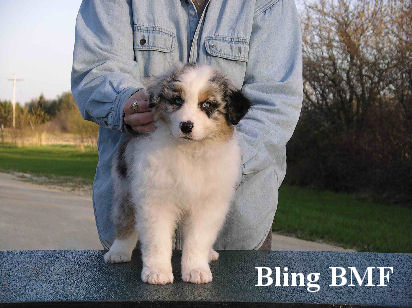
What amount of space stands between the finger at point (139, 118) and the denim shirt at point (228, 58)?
1.87 ft

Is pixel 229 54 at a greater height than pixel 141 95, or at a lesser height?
greater

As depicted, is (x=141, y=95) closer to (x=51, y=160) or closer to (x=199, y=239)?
(x=199, y=239)

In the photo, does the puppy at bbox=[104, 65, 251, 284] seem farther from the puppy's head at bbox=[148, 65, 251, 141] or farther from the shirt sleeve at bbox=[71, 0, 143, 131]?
the shirt sleeve at bbox=[71, 0, 143, 131]

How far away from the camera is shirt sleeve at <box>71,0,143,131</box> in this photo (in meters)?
2.98

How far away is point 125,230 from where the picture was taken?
10.4ft

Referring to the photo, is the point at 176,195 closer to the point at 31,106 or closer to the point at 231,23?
the point at 231,23

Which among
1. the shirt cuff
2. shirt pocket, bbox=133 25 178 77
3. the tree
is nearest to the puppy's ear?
the shirt cuff

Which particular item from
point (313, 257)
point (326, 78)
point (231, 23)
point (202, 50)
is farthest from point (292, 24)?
point (326, 78)

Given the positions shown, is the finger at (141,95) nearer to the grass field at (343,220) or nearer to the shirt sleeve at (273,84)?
the shirt sleeve at (273,84)

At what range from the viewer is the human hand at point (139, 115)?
278 cm

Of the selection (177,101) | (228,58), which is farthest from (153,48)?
(177,101)

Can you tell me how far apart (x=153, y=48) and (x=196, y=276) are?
4.97 feet

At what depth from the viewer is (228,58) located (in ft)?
11.5

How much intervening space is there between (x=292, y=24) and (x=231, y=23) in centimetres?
49
